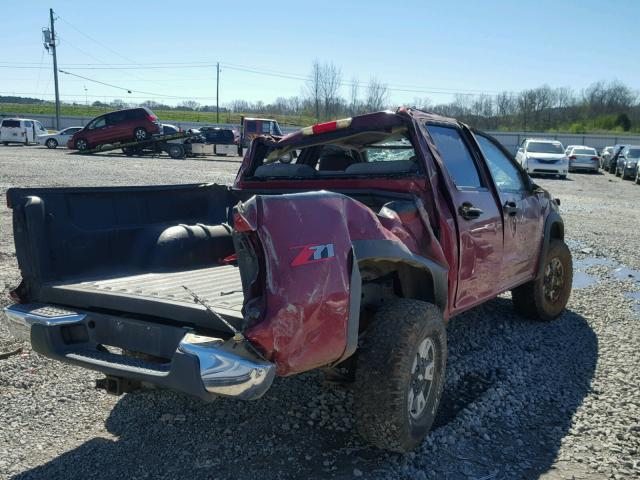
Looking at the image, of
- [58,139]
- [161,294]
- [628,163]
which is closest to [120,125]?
[58,139]

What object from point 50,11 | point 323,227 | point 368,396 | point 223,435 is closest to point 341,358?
point 368,396

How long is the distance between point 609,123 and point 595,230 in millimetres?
64100

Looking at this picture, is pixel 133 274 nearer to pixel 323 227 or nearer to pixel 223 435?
pixel 223 435

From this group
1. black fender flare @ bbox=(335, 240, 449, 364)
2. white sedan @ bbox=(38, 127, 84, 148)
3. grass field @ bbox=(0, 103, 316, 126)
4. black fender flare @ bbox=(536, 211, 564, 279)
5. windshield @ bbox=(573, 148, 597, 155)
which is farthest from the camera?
grass field @ bbox=(0, 103, 316, 126)

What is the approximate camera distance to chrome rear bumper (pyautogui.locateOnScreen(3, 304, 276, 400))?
2.46 metres

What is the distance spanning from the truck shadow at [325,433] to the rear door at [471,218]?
682 mm

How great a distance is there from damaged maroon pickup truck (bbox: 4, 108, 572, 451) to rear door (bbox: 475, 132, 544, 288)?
0.02 metres

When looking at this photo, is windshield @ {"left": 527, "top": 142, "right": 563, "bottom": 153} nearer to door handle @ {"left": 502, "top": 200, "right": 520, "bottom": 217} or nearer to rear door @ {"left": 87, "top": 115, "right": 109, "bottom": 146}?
rear door @ {"left": 87, "top": 115, "right": 109, "bottom": 146}

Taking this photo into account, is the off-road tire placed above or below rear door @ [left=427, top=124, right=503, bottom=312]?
below

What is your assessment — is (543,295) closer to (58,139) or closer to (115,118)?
(115,118)

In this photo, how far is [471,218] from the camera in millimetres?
4074

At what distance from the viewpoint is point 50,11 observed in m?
47.9

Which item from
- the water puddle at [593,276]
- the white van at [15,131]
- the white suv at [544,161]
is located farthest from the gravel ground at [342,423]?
the white van at [15,131]

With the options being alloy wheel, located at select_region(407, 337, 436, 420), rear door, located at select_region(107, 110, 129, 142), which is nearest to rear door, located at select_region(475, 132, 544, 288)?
alloy wheel, located at select_region(407, 337, 436, 420)
